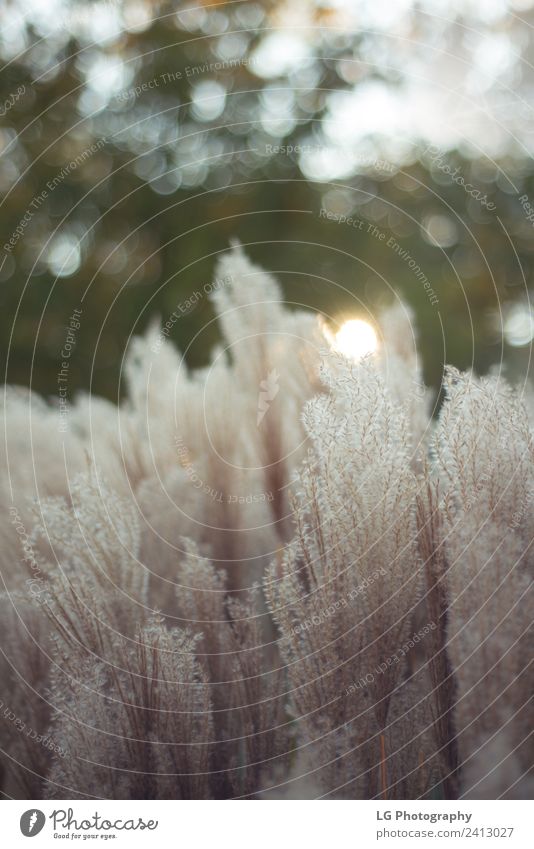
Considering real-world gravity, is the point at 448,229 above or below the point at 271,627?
above

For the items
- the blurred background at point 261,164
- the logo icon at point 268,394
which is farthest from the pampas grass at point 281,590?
the blurred background at point 261,164
